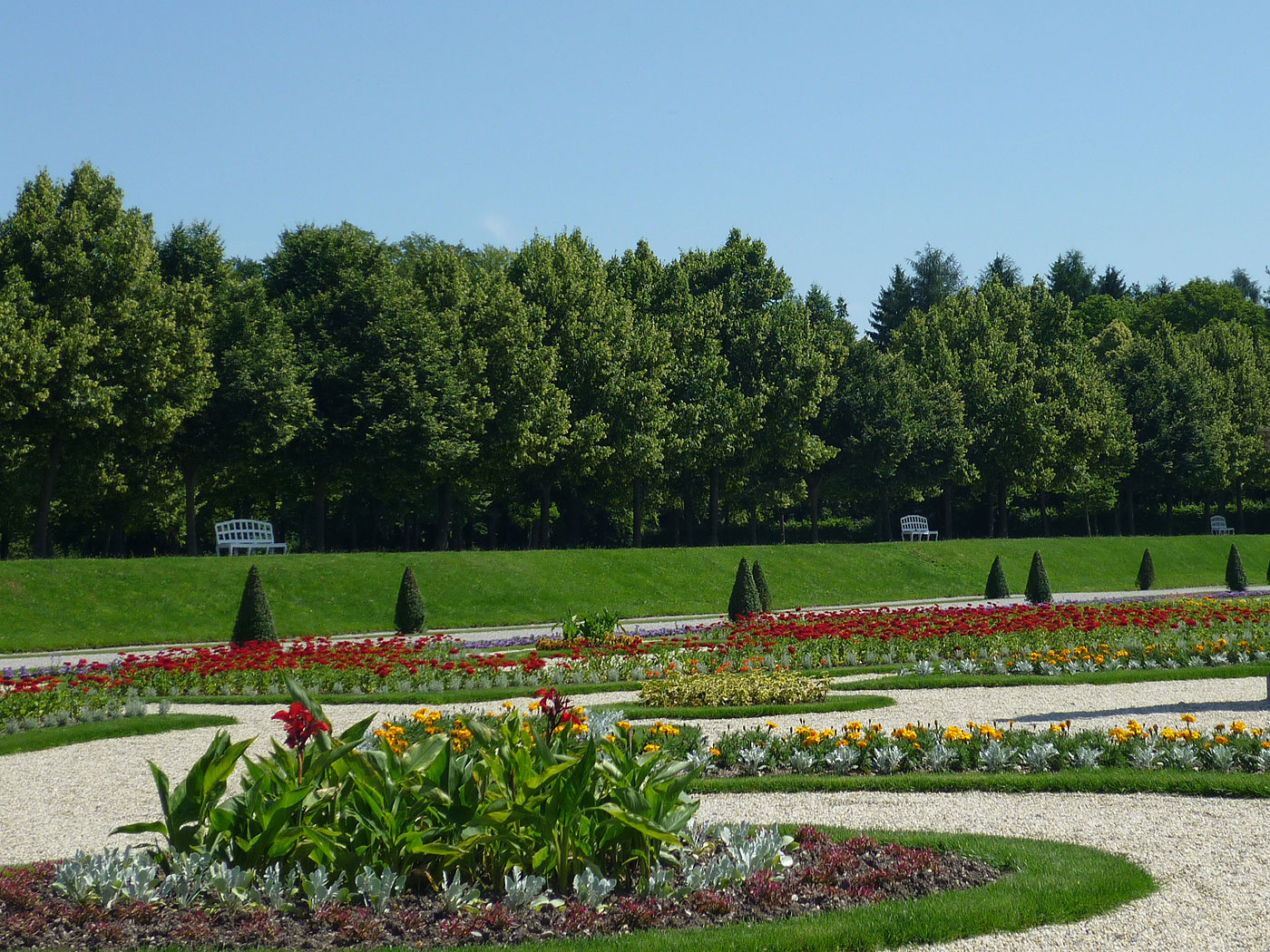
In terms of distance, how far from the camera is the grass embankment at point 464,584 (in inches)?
1015

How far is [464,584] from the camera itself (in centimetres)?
3080

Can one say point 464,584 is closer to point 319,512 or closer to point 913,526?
point 319,512

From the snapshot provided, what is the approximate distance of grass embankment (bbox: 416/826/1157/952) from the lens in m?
5.59

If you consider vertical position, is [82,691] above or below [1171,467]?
below

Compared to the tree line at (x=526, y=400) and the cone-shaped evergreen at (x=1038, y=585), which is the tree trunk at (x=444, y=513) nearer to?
the tree line at (x=526, y=400)

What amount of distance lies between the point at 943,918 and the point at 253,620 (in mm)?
16427

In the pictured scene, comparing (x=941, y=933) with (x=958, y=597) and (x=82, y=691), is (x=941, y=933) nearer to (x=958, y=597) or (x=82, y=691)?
(x=82, y=691)

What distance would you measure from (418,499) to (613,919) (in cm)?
4197

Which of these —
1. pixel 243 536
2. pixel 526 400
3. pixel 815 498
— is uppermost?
pixel 526 400

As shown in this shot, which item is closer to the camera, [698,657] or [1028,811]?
[1028,811]

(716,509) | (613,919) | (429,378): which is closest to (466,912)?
(613,919)

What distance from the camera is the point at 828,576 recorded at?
36.6 m

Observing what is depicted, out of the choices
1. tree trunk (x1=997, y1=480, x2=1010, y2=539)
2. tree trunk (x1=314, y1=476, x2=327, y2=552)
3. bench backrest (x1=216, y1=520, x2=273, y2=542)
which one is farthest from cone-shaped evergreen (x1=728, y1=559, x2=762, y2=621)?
tree trunk (x1=997, y1=480, x2=1010, y2=539)

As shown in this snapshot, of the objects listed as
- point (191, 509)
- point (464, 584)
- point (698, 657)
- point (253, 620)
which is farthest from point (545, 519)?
point (698, 657)
